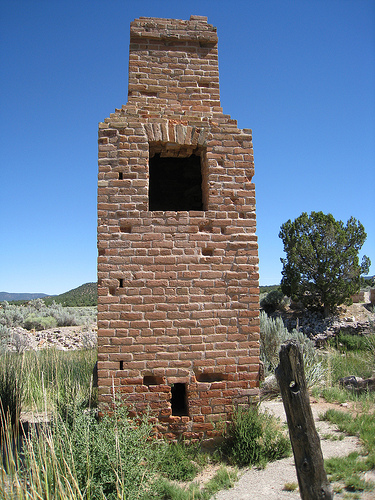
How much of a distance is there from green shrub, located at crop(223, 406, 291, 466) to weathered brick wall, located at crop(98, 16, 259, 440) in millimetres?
187

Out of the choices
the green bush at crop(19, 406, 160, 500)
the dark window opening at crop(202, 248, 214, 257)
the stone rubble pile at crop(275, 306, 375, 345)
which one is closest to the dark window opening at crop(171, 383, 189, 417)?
the green bush at crop(19, 406, 160, 500)

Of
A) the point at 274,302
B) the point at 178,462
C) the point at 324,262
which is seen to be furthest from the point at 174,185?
the point at 274,302

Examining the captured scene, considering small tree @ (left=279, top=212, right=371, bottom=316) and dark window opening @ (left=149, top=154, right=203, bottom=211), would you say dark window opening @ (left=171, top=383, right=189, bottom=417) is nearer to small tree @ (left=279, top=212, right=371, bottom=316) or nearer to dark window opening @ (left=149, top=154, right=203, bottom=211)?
dark window opening @ (left=149, top=154, right=203, bottom=211)

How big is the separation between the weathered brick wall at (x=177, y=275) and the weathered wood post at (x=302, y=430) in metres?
1.75

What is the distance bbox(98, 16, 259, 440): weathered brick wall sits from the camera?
13.9ft

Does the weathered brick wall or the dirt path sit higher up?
the weathered brick wall

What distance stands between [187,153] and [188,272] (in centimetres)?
179

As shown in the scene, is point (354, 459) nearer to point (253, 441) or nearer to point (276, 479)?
point (276, 479)

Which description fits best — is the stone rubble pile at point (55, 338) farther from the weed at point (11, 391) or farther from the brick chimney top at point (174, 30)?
the brick chimney top at point (174, 30)

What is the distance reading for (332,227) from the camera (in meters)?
18.0

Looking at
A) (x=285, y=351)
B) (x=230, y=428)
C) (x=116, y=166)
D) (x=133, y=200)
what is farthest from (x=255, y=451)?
(x=116, y=166)

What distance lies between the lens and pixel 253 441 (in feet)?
13.4

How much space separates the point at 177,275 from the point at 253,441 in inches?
84.5

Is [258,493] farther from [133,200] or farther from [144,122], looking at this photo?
[144,122]
